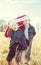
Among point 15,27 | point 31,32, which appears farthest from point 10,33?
point 31,32

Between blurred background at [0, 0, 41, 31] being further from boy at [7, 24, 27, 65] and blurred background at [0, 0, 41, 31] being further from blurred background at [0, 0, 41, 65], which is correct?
boy at [7, 24, 27, 65]

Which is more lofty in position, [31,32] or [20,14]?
[20,14]

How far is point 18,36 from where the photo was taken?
63.7 inches

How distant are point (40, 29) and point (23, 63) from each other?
384 mm

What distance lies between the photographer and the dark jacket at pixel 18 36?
1607 millimetres

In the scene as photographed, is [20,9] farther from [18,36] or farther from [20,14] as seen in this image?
[18,36]

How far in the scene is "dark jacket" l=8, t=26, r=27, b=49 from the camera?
63.3 inches

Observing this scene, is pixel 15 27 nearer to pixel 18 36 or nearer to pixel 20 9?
pixel 18 36

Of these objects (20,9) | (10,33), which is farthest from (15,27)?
(20,9)

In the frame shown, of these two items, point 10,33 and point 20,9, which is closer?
point 10,33

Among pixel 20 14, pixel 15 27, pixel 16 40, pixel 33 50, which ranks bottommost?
pixel 33 50

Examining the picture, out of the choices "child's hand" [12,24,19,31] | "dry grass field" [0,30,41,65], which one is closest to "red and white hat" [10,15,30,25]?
"child's hand" [12,24,19,31]

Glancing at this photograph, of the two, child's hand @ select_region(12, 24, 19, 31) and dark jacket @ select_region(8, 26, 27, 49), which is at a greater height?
child's hand @ select_region(12, 24, 19, 31)

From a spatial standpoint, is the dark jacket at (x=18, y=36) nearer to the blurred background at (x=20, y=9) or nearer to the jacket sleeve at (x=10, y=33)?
the jacket sleeve at (x=10, y=33)
